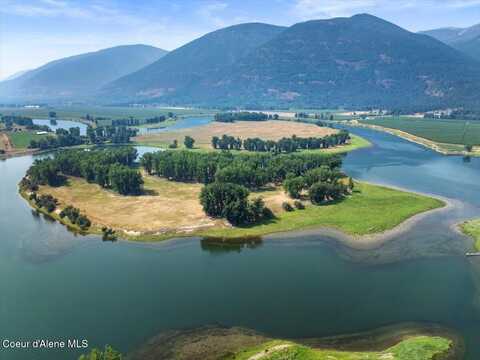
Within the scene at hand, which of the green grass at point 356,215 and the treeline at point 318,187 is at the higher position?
the treeline at point 318,187

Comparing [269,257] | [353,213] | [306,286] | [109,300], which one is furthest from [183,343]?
[353,213]

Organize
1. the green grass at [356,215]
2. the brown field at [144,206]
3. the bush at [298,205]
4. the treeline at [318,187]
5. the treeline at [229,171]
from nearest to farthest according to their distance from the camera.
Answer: the green grass at [356,215], the brown field at [144,206], the treeline at [229,171], the bush at [298,205], the treeline at [318,187]

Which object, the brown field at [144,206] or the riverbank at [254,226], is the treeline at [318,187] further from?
the brown field at [144,206]

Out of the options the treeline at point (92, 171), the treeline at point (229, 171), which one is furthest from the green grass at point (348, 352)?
the treeline at point (92, 171)

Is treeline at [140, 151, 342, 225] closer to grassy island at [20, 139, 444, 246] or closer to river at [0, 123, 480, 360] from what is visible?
grassy island at [20, 139, 444, 246]

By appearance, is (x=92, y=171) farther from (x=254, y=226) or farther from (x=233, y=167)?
(x=254, y=226)

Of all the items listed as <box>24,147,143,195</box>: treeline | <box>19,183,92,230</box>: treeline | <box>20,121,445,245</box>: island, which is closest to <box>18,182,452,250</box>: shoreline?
<box>20,121,445,245</box>: island
